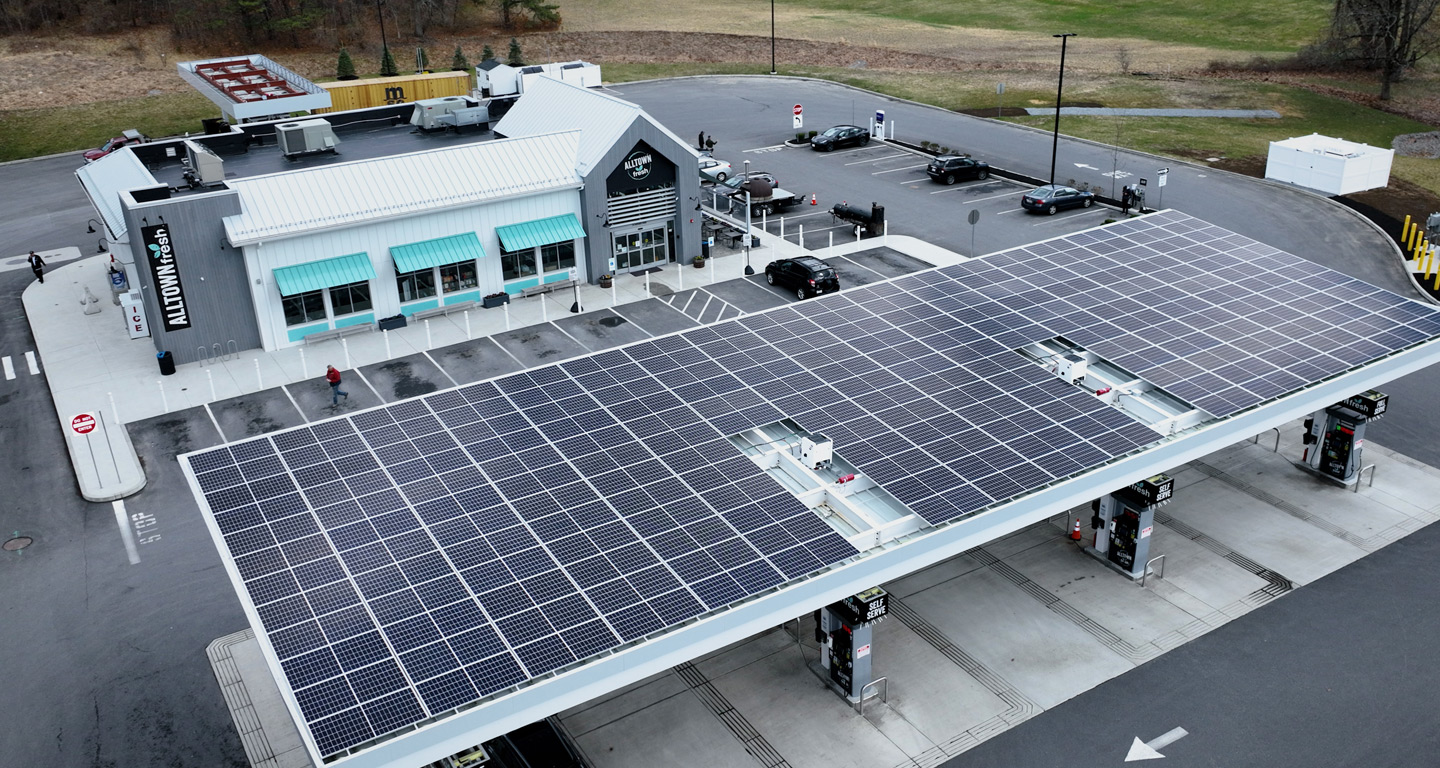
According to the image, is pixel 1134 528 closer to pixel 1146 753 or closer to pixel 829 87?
pixel 1146 753

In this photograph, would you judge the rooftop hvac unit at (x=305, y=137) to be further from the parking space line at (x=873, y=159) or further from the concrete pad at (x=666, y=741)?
the concrete pad at (x=666, y=741)

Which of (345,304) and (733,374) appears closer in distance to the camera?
(733,374)

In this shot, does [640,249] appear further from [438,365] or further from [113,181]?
[113,181]

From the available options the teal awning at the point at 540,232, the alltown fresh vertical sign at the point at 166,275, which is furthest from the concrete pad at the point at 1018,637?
the alltown fresh vertical sign at the point at 166,275

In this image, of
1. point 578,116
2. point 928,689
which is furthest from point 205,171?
point 928,689

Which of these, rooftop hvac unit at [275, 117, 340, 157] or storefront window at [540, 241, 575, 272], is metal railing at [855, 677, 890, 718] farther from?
rooftop hvac unit at [275, 117, 340, 157]

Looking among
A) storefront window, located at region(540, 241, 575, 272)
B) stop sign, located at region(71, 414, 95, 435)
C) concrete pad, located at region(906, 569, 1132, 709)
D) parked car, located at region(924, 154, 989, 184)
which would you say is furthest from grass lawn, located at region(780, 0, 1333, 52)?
stop sign, located at region(71, 414, 95, 435)

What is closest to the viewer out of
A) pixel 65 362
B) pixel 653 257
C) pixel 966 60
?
pixel 65 362

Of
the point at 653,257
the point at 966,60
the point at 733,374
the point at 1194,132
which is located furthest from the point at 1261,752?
the point at 966,60
